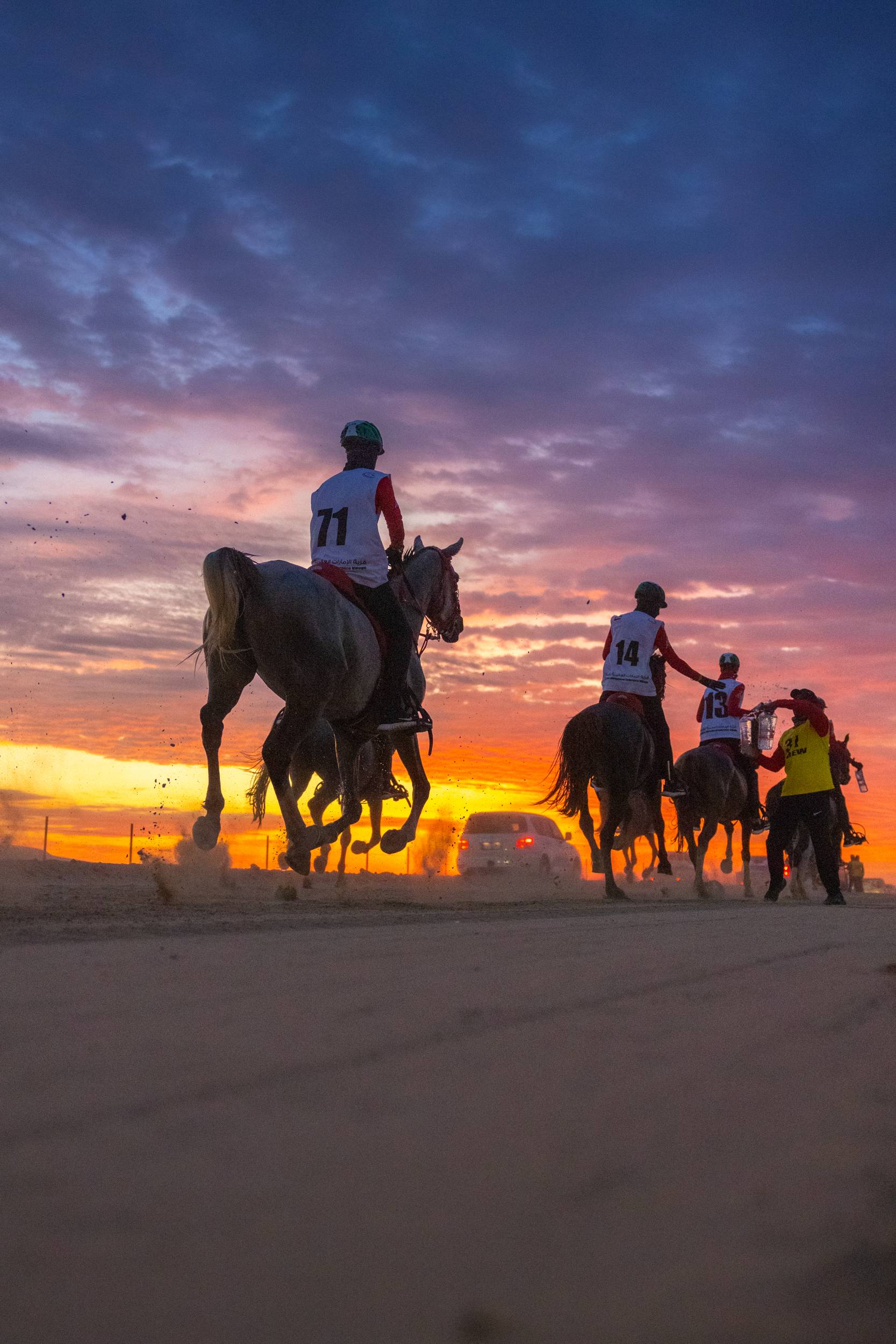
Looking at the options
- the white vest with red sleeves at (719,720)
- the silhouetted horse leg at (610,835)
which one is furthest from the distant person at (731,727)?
the silhouetted horse leg at (610,835)

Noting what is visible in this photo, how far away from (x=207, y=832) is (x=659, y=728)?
6.70 m

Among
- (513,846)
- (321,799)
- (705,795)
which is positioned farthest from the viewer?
(513,846)

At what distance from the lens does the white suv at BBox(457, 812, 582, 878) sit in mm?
21688

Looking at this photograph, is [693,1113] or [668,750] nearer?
[693,1113]

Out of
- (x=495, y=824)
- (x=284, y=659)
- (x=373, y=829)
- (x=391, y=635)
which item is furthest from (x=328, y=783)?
(x=495, y=824)

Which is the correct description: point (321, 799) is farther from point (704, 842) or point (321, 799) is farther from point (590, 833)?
point (704, 842)

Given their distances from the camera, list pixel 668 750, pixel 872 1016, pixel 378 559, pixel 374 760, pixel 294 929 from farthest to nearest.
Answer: pixel 668 750 < pixel 374 760 < pixel 378 559 < pixel 294 929 < pixel 872 1016

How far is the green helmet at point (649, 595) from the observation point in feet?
45.3

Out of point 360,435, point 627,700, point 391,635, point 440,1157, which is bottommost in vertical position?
point 440,1157

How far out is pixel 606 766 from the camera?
12891 millimetres

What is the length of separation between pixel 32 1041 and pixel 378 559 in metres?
7.14

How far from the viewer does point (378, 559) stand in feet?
29.7

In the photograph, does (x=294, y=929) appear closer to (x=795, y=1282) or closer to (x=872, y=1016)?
(x=872, y=1016)

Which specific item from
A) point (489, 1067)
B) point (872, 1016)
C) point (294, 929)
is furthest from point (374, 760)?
point (489, 1067)
